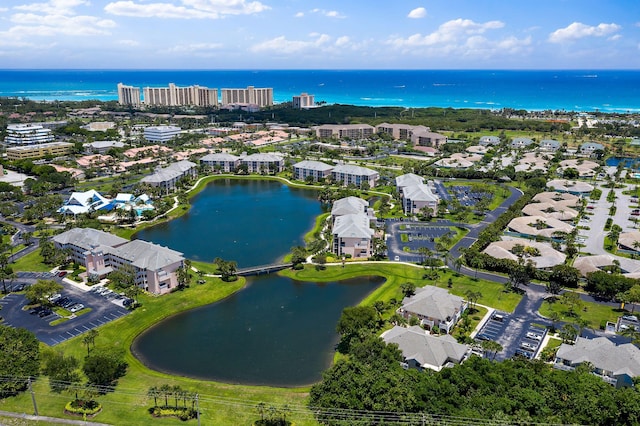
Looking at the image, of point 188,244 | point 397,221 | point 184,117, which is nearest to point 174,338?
point 188,244

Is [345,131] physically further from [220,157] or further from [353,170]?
[353,170]

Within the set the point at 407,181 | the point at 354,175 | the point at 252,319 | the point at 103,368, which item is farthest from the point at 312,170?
the point at 103,368

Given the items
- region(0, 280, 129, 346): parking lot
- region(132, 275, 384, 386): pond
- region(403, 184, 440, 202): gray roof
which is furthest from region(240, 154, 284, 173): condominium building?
region(0, 280, 129, 346): parking lot

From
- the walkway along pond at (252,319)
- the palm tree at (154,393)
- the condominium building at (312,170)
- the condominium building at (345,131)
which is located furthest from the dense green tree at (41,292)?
the condominium building at (345,131)

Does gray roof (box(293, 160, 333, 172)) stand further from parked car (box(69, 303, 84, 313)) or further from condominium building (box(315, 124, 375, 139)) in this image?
parked car (box(69, 303, 84, 313))

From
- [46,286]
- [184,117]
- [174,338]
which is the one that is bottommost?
[174,338]

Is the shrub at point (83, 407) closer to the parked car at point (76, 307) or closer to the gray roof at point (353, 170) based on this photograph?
the parked car at point (76, 307)

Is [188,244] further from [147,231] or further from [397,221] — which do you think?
[397,221]
